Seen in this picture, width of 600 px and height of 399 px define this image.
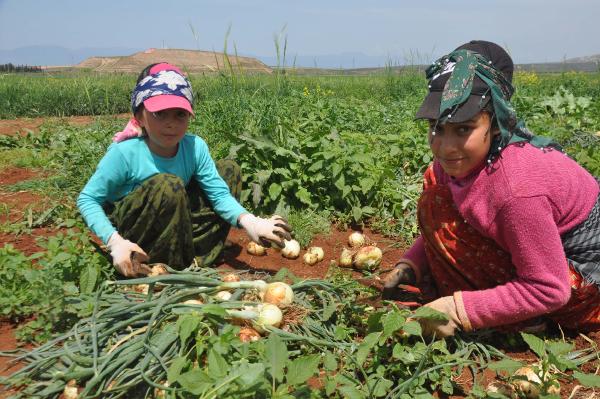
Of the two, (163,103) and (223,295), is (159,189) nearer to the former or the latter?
(163,103)

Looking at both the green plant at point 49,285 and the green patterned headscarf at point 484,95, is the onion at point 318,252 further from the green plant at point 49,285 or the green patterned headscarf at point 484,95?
the green patterned headscarf at point 484,95

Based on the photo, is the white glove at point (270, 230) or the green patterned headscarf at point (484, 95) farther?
the white glove at point (270, 230)

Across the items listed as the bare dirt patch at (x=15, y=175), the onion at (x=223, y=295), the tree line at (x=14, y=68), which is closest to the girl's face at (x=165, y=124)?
the onion at (x=223, y=295)

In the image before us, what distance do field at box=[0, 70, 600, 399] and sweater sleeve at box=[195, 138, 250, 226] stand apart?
0.33 meters

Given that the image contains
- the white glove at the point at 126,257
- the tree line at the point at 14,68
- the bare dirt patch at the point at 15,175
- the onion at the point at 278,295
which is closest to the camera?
the onion at the point at 278,295

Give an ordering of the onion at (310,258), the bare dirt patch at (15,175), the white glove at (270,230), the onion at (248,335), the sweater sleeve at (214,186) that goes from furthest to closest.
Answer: the bare dirt patch at (15,175)
the onion at (310,258)
the sweater sleeve at (214,186)
the white glove at (270,230)
the onion at (248,335)

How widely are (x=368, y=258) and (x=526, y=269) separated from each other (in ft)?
3.96

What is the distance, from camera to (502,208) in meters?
1.67

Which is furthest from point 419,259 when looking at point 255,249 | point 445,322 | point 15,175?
point 15,175

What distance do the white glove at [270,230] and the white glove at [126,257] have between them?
0.56 m

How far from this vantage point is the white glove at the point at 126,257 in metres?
2.16

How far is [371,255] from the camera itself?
2809 millimetres

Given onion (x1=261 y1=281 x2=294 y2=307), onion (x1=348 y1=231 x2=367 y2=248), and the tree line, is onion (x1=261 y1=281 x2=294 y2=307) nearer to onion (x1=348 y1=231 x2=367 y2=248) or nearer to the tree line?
onion (x1=348 y1=231 x2=367 y2=248)

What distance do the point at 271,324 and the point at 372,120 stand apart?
3.85 meters
